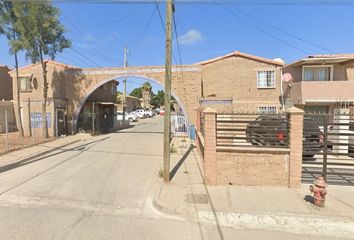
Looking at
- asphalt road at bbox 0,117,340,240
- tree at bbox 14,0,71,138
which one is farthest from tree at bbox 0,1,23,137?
asphalt road at bbox 0,117,340,240

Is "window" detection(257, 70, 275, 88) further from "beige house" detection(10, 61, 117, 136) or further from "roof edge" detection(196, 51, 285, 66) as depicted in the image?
"beige house" detection(10, 61, 117, 136)

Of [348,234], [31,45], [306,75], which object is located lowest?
[348,234]

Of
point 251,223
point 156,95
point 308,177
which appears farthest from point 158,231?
point 156,95

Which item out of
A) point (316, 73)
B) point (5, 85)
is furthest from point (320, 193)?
point (5, 85)

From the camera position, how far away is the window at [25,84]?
2580cm

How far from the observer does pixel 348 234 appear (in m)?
5.48

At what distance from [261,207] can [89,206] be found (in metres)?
4.00

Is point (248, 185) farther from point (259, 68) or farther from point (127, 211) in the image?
point (259, 68)

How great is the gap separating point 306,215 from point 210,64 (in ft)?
62.1

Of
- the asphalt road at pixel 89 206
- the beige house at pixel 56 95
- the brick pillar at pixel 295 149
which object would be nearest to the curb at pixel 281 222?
the asphalt road at pixel 89 206

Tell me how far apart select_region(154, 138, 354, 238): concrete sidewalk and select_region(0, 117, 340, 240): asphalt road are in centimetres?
35

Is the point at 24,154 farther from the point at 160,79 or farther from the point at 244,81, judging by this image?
the point at 244,81

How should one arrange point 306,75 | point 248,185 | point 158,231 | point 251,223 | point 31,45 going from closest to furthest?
point 158,231
point 251,223
point 248,185
point 31,45
point 306,75

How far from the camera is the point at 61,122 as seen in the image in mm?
23141
